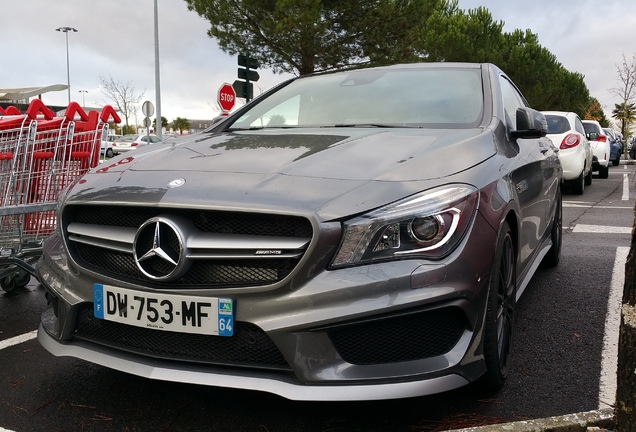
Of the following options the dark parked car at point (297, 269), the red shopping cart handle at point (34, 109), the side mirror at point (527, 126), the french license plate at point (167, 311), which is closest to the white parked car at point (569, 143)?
the side mirror at point (527, 126)

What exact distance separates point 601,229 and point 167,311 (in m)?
6.23

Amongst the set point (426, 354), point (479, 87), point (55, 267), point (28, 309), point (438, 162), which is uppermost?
point (479, 87)

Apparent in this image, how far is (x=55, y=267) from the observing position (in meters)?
2.56

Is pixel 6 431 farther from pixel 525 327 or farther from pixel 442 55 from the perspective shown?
pixel 442 55

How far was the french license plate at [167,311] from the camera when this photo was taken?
210cm

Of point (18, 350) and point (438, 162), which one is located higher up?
point (438, 162)

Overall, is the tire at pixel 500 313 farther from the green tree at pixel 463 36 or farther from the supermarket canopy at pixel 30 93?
the green tree at pixel 463 36

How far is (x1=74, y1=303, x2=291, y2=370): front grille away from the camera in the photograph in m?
2.12

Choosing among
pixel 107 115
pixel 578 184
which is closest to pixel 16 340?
pixel 107 115

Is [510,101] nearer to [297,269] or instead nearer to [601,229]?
[297,269]

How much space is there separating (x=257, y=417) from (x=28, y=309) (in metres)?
2.45

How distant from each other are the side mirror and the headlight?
1167 millimetres

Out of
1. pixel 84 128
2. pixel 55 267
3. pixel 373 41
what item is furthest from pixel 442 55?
pixel 55 267

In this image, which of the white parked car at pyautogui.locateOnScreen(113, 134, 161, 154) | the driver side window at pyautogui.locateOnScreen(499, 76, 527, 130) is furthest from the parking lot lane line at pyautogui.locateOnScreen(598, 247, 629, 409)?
the white parked car at pyautogui.locateOnScreen(113, 134, 161, 154)
